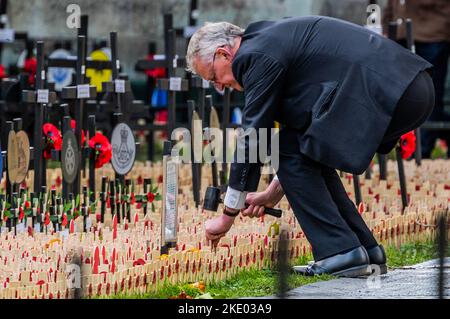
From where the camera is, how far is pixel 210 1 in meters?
19.2

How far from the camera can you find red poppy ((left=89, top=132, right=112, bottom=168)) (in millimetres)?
9844

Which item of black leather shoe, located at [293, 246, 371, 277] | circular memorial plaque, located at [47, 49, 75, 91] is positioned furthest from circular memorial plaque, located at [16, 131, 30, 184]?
circular memorial plaque, located at [47, 49, 75, 91]

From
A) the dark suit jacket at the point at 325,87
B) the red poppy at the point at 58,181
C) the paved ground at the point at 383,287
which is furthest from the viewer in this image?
the red poppy at the point at 58,181

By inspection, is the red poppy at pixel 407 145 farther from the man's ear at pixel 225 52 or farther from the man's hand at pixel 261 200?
the man's ear at pixel 225 52

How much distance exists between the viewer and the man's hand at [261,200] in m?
7.45

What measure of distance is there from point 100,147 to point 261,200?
8.66 ft

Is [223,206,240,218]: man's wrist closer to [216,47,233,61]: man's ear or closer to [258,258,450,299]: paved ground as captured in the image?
[258,258,450,299]: paved ground

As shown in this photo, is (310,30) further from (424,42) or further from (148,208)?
(424,42)

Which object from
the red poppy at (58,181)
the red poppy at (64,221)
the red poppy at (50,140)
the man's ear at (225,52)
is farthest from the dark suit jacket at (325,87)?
the red poppy at (58,181)

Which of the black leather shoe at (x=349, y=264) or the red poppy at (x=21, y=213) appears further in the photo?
the red poppy at (x=21, y=213)

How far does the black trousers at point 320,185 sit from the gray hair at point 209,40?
57 cm

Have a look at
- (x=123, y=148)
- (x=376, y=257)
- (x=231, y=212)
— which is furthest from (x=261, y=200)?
(x=123, y=148)

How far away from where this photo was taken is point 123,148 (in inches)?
385

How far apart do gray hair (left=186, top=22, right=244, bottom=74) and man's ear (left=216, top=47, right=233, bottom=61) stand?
0.8 inches
